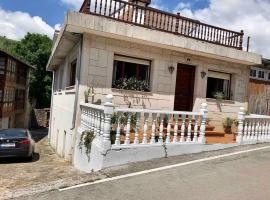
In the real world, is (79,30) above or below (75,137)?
above

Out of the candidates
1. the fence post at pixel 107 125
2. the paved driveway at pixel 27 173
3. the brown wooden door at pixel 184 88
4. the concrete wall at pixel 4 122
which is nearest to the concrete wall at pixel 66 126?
the paved driveway at pixel 27 173

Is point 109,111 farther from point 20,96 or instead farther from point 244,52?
point 20,96

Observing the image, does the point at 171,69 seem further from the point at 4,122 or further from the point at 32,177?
the point at 4,122

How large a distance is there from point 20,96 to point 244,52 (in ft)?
109

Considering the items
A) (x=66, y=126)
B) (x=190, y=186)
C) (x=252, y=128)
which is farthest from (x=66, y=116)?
Result: (x=190, y=186)

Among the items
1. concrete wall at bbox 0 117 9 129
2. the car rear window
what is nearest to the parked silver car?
the car rear window

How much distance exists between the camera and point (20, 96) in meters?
41.6

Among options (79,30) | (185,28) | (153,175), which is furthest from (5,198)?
(185,28)

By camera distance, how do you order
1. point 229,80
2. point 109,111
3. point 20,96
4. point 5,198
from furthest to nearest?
point 20,96
point 229,80
point 109,111
point 5,198

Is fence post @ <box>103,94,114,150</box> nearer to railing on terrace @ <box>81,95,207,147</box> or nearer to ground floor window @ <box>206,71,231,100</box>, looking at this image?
railing on terrace @ <box>81,95,207,147</box>

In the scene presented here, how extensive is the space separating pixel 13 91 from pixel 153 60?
90.8ft

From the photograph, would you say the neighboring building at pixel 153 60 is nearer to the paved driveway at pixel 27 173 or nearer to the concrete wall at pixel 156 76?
the concrete wall at pixel 156 76

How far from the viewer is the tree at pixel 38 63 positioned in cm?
4469

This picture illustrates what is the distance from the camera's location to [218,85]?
14992 mm
